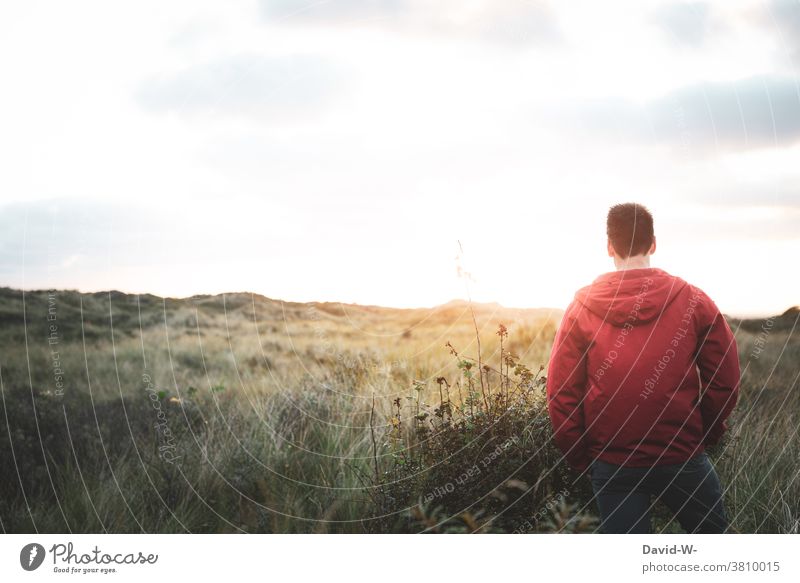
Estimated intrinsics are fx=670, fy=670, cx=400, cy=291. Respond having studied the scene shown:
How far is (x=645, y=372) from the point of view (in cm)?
321

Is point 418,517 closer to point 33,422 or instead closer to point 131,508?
point 131,508

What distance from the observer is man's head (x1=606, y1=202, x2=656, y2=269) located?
11.2 feet

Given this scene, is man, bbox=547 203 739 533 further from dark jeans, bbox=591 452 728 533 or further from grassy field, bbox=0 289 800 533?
grassy field, bbox=0 289 800 533

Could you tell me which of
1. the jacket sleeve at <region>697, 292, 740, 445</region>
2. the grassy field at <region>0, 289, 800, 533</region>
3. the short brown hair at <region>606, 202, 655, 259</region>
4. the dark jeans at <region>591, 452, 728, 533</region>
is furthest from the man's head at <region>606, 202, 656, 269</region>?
the dark jeans at <region>591, 452, 728, 533</region>

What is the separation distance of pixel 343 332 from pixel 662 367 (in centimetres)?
310

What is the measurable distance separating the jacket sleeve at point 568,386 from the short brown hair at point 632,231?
0.45 m

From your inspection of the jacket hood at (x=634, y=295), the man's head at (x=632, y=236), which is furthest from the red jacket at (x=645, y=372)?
the man's head at (x=632, y=236)

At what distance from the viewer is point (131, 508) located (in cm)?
420

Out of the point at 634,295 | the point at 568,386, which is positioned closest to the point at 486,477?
the point at 568,386

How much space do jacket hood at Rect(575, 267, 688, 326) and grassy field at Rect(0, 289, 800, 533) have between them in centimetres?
74

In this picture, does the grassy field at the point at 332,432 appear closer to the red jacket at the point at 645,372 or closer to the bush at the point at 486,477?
the bush at the point at 486,477

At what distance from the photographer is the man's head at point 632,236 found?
11.2 ft

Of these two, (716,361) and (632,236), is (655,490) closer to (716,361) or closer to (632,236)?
(716,361)

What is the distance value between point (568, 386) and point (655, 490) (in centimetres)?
67
